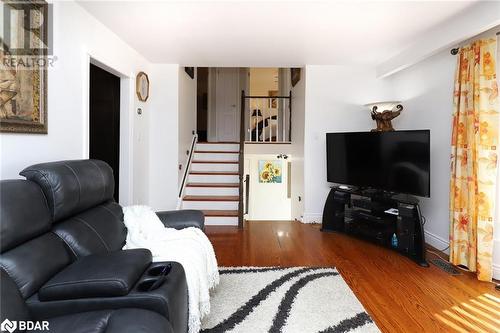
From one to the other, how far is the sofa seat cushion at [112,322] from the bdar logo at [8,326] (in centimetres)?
12

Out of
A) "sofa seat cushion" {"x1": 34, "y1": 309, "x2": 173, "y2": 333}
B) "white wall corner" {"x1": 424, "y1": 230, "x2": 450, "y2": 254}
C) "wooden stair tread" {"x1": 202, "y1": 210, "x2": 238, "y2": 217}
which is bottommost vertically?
"white wall corner" {"x1": 424, "y1": 230, "x2": 450, "y2": 254}

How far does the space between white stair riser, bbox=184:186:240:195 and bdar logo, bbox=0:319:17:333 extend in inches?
158

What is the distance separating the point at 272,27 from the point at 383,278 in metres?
2.72

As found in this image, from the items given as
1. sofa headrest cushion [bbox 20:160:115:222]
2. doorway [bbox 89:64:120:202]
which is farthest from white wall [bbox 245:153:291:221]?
sofa headrest cushion [bbox 20:160:115:222]

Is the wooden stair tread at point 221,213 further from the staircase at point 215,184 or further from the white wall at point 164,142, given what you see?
the white wall at point 164,142

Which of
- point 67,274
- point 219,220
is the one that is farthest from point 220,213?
point 67,274

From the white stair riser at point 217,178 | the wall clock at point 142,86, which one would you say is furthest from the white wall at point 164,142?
the white stair riser at point 217,178

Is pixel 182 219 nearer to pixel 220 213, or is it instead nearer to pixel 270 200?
pixel 220 213

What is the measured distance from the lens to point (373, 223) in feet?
12.2

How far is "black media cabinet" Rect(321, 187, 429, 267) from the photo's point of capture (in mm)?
3084

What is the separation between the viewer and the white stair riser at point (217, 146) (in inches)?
239

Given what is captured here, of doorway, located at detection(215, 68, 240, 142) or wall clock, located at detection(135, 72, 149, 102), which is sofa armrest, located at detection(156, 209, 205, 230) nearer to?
wall clock, located at detection(135, 72, 149, 102)

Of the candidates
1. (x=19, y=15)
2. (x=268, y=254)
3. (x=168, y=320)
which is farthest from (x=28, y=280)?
(x=268, y=254)

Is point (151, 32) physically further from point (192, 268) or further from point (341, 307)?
point (341, 307)
